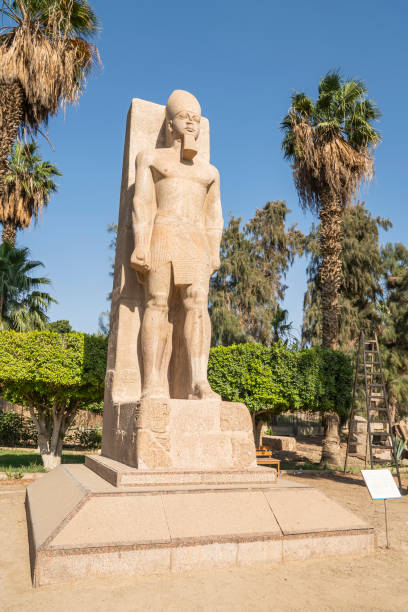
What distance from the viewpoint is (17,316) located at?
587 inches

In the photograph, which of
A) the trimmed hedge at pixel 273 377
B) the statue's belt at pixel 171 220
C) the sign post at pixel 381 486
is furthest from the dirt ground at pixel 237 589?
the trimmed hedge at pixel 273 377

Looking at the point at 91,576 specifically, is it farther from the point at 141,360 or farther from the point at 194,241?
the point at 194,241

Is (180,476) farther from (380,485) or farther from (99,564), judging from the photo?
(380,485)

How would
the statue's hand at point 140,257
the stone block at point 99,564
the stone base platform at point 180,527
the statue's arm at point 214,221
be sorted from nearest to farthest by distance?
1. the stone block at point 99,564
2. the stone base platform at point 180,527
3. the statue's hand at point 140,257
4. the statue's arm at point 214,221

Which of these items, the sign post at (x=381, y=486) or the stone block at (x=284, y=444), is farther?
the stone block at (x=284, y=444)

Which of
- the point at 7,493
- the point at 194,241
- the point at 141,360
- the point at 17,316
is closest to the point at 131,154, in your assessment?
the point at 194,241

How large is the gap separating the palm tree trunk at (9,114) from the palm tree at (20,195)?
25.6 feet

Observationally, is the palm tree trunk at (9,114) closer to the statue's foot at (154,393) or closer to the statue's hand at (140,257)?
the statue's hand at (140,257)

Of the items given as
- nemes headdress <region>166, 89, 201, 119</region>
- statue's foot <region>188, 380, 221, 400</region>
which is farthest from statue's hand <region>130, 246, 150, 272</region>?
nemes headdress <region>166, 89, 201, 119</region>

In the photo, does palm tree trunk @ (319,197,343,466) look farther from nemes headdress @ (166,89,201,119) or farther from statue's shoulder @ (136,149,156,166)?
statue's shoulder @ (136,149,156,166)

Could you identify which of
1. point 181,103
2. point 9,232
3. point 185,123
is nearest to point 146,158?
point 185,123

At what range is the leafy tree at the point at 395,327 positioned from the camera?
2198cm

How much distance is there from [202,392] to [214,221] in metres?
1.99

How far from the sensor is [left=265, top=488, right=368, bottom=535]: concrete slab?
3883mm
